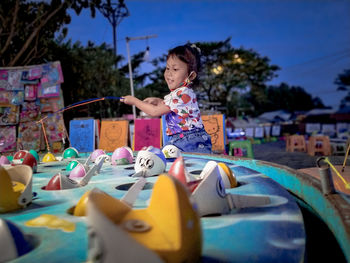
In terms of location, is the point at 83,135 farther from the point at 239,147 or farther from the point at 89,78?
the point at 89,78

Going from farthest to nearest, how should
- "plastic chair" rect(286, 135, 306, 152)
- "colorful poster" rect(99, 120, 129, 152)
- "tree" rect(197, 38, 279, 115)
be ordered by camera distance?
"tree" rect(197, 38, 279, 115), "plastic chair" rect(286, 135, 306, 152), "colorful poster" rect(99, 120, 129, 152)

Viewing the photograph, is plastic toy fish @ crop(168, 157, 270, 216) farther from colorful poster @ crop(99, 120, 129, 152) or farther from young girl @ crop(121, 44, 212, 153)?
colorful poster @ crop(99, 120, 129, 152)

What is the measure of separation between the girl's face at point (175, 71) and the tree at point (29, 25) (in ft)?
16.9

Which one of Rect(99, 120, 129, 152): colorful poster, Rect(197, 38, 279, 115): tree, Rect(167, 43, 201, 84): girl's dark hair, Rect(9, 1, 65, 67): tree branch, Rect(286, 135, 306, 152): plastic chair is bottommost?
Rect(286, 135, 306, 152): plastic chair

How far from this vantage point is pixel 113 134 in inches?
233

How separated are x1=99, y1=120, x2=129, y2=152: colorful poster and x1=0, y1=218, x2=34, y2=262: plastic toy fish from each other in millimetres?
5122

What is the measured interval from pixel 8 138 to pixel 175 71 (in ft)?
17.6

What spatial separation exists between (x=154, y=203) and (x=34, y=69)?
6.74 meters

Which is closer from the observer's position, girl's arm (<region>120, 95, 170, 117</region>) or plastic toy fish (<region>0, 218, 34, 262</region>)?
plastic toy fish (<region>0, 218, 34, 262</region>)

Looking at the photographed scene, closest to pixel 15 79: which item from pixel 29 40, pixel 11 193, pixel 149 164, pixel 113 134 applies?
pixel 29 40

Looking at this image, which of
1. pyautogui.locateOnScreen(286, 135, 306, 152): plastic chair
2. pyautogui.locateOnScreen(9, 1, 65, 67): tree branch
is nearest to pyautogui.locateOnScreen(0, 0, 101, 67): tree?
pyautogui.locateOnScreen(9, 1, 65, 67): tree branch

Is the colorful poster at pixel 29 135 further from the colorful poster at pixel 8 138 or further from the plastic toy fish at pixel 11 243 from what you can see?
the plastic toy fish at pixel 11 243

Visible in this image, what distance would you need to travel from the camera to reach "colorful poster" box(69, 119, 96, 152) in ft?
18.0

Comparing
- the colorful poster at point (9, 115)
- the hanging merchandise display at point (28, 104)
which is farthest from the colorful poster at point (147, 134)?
the colorful poster at point (9, 115)
